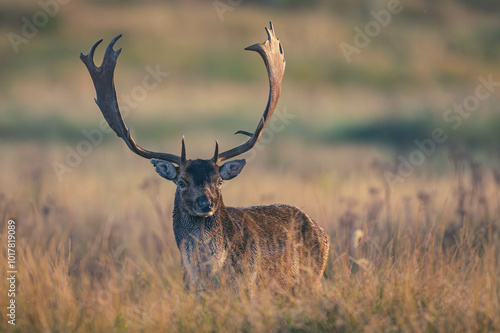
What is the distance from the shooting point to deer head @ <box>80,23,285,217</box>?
7.45m

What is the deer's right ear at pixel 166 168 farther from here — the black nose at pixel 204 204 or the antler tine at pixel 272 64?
the antler tine at pixel 272 64

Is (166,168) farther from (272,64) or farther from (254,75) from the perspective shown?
(254,75)

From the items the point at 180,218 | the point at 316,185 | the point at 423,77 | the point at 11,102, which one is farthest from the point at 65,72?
the point at 180,218

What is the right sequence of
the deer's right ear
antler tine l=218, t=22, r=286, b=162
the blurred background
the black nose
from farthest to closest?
the blurred background, antler tine l=218, t=22, r=286, b=162, the deer's right ear, the black nose

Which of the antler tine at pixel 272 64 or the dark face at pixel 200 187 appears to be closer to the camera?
the dark face at pixel 200 187

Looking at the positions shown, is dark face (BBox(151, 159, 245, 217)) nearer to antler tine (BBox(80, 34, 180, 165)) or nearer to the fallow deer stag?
the fallow deer stag

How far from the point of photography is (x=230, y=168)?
26.0 ft

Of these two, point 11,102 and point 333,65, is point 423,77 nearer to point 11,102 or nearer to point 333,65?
point 333,65

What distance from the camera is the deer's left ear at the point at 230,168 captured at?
7.86 metres

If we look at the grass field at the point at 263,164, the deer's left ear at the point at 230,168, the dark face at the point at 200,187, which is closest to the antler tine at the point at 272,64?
the deer's left ear at the point at 230,168

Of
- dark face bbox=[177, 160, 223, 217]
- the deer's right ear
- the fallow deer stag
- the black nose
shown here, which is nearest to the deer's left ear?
the fallow deer stag

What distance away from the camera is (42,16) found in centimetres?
4312

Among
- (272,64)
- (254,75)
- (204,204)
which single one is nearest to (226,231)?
(204,204)

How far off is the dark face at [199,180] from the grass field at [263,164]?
2.63ft
